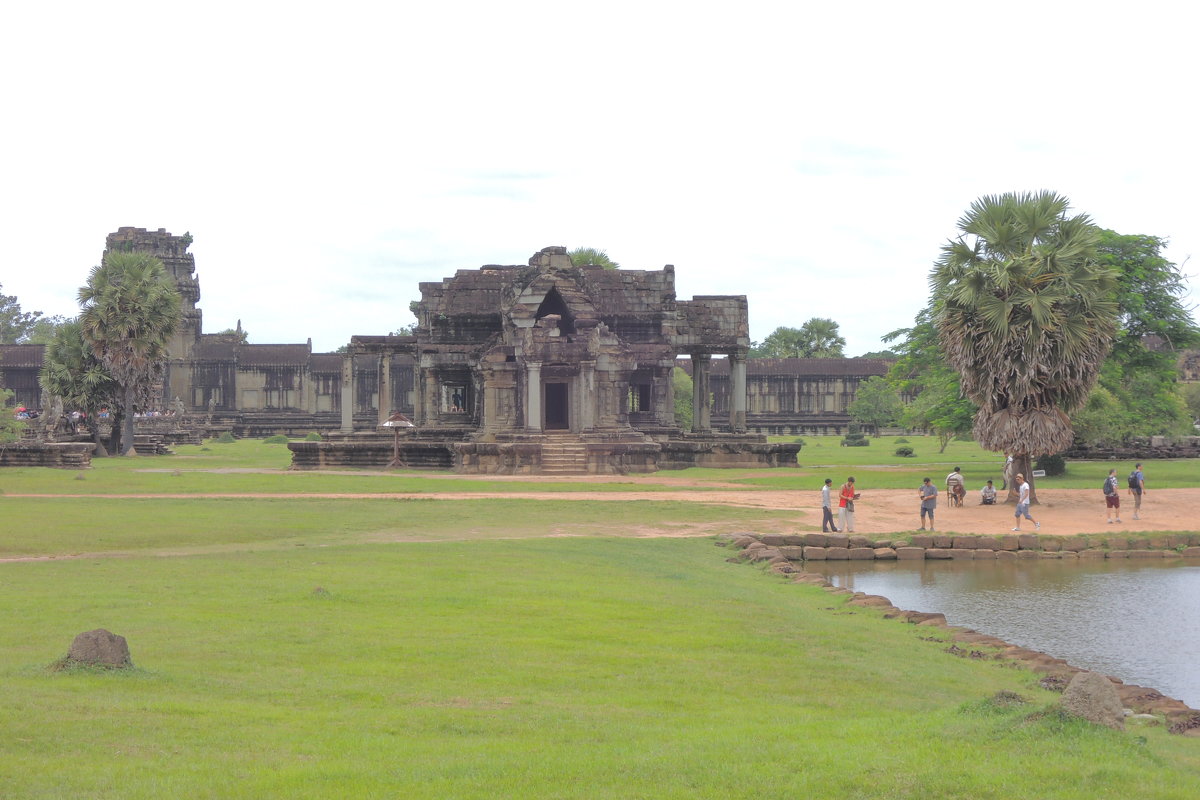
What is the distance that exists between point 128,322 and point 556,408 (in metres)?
18.4

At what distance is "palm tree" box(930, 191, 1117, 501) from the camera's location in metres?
30.4

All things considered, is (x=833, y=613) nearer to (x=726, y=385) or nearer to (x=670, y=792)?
(x=670, y=792)

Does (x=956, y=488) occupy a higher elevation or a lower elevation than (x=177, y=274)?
lower

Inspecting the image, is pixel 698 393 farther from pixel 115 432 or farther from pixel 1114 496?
pixel 115 432

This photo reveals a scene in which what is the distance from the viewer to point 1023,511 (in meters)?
26.6

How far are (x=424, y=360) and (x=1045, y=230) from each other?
2549 centimetres

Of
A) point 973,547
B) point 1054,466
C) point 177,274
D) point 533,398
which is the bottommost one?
point 973,547

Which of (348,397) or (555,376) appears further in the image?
(348,397)

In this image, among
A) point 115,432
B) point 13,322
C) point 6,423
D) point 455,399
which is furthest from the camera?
point 13,322

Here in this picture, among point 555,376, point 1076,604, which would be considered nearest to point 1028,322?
point 1076,604

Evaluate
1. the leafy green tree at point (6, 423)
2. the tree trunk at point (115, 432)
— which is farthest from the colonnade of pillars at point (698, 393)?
the leafy green tree at point (6, 423)

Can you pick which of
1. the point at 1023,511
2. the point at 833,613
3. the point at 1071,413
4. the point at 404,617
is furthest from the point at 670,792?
the point at 1071,413

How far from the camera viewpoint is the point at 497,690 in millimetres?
10422

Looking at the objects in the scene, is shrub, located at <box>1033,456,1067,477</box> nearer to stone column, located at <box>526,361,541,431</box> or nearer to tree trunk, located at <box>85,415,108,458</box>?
stone column, located at <box>526,361,541,431</box>
